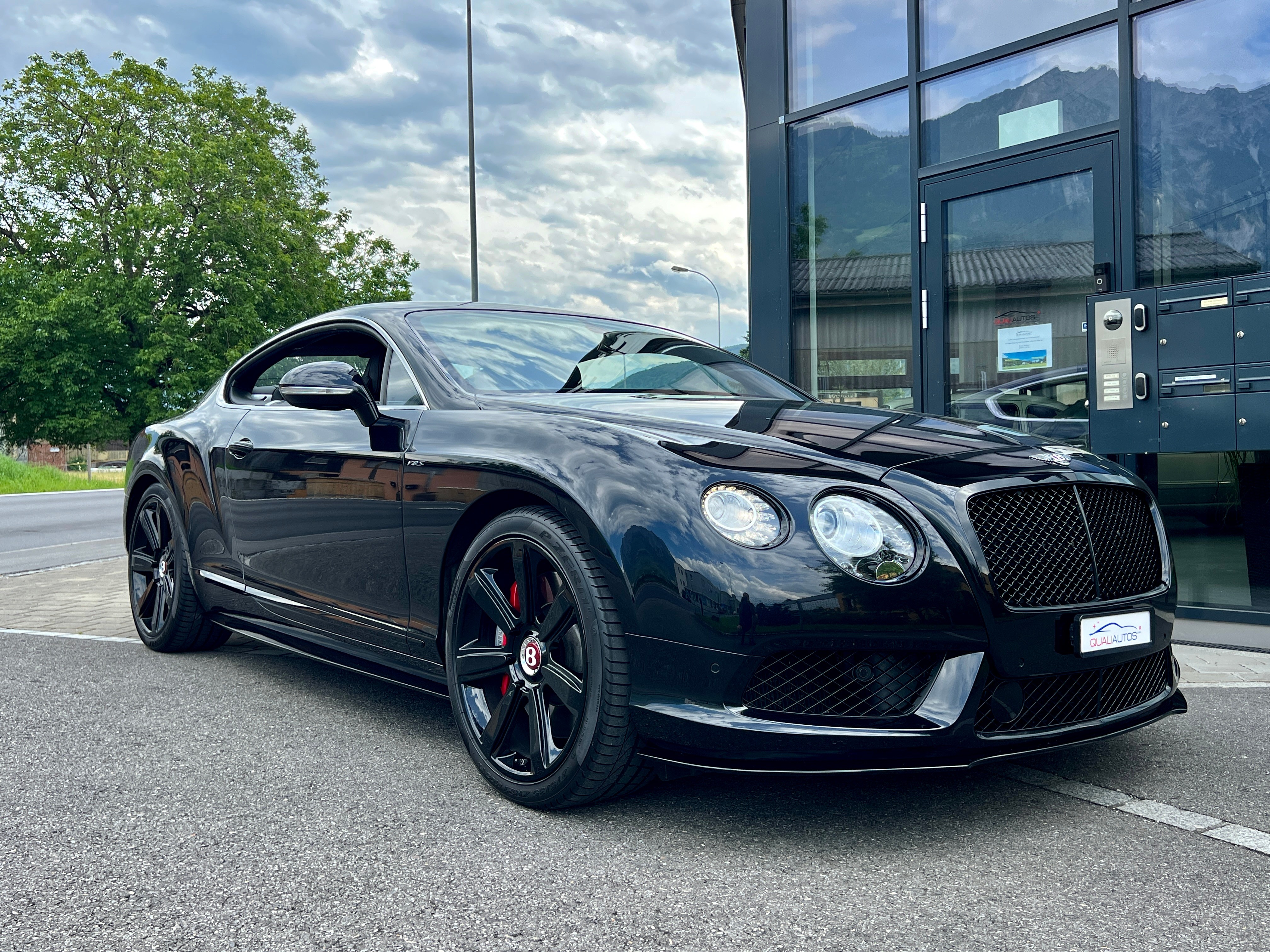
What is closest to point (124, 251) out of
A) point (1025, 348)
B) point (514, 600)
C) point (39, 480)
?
point (39, 480)

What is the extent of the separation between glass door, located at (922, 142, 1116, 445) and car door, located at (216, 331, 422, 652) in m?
4.42

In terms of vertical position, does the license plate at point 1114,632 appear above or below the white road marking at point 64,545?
above

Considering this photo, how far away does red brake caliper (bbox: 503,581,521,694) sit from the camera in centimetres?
300

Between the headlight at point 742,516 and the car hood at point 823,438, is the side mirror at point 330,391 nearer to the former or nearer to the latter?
the car hood at point 823,438

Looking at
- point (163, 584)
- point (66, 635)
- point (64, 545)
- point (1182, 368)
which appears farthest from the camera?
point (64, 545)

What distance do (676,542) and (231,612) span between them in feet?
8.52

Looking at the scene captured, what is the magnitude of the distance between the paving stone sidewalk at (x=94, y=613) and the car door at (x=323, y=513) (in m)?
1.58

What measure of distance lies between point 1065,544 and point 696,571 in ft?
3.06

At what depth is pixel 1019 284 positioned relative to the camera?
7672mm

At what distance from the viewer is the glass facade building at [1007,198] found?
6660 millimetres

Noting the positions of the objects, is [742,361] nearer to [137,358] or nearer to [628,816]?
[628,816]

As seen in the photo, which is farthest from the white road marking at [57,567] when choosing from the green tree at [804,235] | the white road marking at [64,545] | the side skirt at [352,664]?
the green tree at [804,235]

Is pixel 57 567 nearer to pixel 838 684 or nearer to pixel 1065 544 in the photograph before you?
pixel 838 684

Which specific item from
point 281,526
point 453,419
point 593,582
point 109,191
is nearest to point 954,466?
point 593,582
